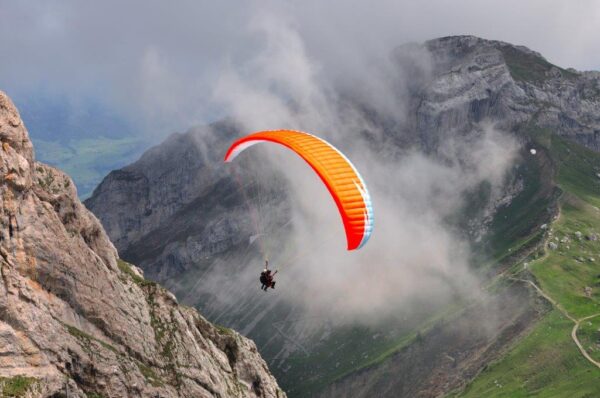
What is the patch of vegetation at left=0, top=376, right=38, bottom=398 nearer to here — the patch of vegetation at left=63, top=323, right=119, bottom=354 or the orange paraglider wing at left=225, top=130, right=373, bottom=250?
the patch of vegetation at left=63, top=323, right=119, bottom=354

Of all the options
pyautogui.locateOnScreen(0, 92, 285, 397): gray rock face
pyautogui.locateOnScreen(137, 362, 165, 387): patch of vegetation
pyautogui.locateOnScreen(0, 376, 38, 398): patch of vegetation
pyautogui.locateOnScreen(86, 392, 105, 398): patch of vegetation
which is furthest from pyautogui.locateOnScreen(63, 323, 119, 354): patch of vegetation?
pyautogui.locateOnScreen(0, 376, 38, 398): patch of vegetation

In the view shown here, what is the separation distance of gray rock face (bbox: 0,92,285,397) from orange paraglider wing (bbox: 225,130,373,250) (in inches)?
984

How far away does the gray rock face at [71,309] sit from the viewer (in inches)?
2215

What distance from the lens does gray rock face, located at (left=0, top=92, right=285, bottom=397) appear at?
185ft

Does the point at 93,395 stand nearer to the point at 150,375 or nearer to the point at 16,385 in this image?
the point at 150,375

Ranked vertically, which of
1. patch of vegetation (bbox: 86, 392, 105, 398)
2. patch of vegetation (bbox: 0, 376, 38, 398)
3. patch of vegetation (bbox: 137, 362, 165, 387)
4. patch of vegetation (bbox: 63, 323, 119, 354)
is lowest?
patch of vegetation (bbox: 0, 376, 38, 398)

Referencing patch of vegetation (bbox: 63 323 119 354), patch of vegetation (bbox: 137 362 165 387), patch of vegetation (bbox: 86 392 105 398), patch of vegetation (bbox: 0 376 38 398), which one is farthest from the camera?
patch of vegetation (bbox: 137 362 165 387)

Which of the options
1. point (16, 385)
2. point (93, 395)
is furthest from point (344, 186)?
point (16, 385)

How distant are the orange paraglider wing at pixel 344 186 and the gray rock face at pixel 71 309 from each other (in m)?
25.0

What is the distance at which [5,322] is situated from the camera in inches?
2135

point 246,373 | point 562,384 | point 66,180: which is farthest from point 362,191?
point 562,384

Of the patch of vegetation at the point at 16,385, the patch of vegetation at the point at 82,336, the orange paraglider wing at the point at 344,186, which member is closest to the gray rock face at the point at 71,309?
the patch of vegetation at the point at 82,336

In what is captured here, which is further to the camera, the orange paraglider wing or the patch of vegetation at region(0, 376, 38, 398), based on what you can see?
the orange paraglider wing

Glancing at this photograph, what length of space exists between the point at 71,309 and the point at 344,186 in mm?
30668
